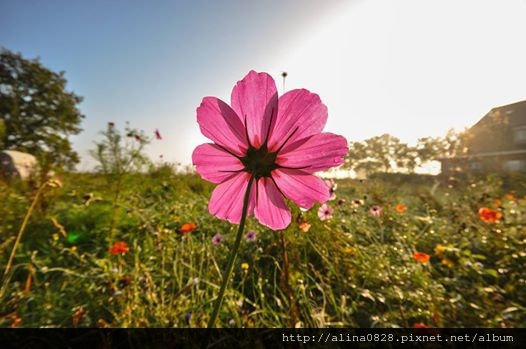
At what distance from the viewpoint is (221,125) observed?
0.40 m

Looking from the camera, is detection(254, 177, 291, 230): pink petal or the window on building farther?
the window on building

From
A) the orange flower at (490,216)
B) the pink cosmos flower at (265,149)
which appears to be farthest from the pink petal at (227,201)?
the orange flower at (490,216)

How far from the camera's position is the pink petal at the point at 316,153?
15.1 inches

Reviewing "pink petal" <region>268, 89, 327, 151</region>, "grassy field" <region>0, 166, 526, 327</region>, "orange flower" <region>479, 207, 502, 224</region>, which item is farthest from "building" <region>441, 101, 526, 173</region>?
"pink petal" <region>268, 89, 327, 151</region>

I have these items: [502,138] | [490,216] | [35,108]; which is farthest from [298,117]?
[35,108]

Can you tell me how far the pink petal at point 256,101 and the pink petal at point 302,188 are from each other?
0.06 meters

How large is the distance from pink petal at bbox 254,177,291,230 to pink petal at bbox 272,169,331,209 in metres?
0.01

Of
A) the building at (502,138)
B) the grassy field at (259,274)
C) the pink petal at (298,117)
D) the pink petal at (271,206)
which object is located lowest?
the grassy field at (259,274)

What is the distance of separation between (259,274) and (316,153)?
126 centimetres

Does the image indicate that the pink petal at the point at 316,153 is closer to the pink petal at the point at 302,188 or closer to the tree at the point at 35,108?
the pink petal at the point at 302,188

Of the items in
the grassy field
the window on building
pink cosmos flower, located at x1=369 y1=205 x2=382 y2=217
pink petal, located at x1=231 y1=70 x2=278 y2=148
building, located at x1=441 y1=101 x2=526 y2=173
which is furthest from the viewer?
the window on building

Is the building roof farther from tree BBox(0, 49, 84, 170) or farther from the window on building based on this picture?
tree BBox(0, 49, 84, 170)

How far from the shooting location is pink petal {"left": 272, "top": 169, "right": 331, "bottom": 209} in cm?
40
